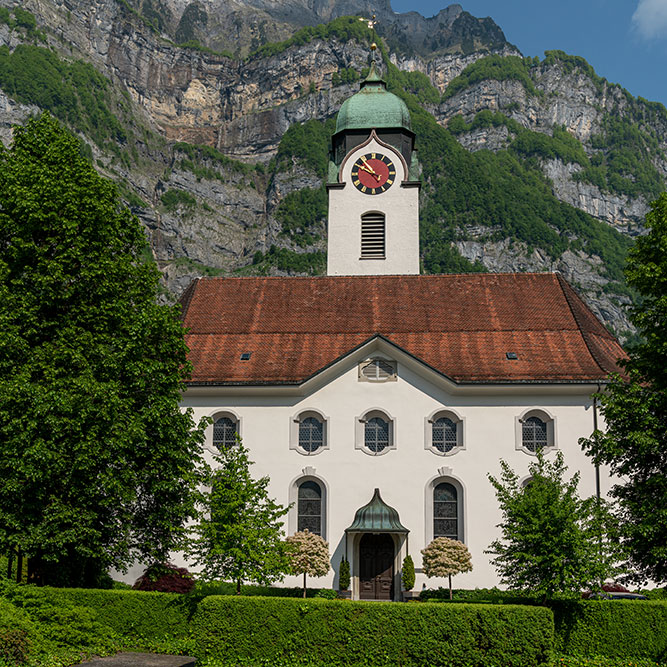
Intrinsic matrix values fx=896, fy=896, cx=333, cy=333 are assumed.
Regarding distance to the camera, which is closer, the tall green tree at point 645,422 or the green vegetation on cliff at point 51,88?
the tall green tree at point 645,422

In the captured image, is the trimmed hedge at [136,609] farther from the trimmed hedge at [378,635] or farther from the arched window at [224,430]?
the arched window at [224,430]

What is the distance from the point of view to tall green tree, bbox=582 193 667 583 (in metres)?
24.1

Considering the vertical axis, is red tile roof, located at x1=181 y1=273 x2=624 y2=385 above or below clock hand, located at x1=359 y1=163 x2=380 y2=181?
below

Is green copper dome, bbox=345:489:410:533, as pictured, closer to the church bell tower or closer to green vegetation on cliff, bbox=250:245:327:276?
the church bell tower

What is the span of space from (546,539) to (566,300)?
17.3 meters

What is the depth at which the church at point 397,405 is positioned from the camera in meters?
33.6

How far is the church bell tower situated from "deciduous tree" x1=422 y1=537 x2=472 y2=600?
19.4 m

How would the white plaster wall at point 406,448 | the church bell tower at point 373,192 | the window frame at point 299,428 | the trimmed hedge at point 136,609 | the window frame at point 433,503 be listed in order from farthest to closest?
the church bell tower at point 373,192 < the window frame at point 299,428 < the white plaster wall at point 406,448 < the window frame at point 433,503 < the trimmed hedge at point 136,609

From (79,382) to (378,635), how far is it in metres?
10.1

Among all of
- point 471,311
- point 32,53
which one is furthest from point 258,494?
Result: point 32,53

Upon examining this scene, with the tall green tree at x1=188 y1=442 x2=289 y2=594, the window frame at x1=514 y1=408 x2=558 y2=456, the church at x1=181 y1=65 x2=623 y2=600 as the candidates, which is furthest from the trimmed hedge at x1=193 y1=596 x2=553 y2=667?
the window frame at x1=514 y1=408 x2=558 y2=456

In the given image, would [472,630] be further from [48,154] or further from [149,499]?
[48,154]

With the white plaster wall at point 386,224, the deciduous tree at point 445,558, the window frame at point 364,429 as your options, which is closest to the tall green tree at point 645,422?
the deciduous tree at point 445,558

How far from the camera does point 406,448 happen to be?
34500mm
